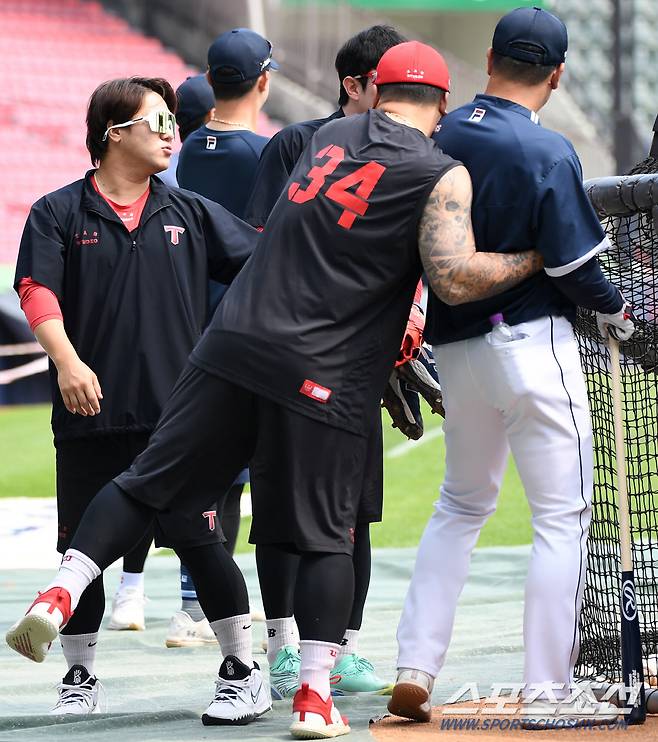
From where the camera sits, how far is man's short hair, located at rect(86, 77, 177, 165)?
3908 millimetres

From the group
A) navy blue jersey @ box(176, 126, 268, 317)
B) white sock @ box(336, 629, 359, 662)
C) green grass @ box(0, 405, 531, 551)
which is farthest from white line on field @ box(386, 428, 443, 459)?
white sock @ box(336, 629, 359, 662)

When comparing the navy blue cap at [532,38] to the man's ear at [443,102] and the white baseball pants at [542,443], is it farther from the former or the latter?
the white baseball pants at [542,443]

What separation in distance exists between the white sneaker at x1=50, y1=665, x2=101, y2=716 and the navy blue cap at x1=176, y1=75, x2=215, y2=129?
271 cm

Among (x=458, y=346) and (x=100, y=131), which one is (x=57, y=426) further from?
(x=458, y=346)

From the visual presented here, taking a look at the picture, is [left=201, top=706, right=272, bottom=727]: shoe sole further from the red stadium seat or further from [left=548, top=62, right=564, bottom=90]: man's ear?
the red stadium seat

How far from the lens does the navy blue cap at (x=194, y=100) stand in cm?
569

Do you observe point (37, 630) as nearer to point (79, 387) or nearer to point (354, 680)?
point (79, 387)

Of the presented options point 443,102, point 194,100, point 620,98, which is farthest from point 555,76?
point 620,98

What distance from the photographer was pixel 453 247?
3244 millimetres

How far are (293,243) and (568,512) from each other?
3.30ft

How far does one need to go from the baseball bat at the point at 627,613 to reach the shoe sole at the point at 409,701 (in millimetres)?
542

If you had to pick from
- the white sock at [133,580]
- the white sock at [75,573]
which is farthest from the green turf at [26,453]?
the white sock at [75,573]

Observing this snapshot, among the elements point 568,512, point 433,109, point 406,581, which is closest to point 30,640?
point 568,512

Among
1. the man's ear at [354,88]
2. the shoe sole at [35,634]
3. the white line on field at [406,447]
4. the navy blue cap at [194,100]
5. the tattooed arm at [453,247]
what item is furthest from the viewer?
the white line on field at [406,447]
